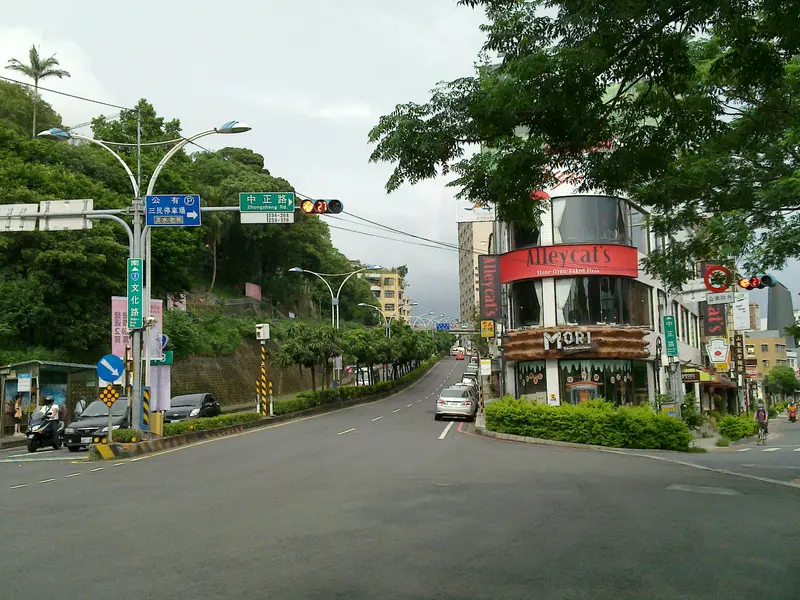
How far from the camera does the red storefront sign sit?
33219mm

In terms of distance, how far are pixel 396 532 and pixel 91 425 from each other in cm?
1667

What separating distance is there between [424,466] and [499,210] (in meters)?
6.80

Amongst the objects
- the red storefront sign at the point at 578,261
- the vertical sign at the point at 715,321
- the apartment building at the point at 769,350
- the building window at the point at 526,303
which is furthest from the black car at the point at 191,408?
the apartment building at the point at 769,350

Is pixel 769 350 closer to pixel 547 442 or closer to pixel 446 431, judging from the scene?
pixel 446 431

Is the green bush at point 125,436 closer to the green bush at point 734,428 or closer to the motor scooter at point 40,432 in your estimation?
the motor scooter at point 40,432

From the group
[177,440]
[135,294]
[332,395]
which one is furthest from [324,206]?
[332,395]

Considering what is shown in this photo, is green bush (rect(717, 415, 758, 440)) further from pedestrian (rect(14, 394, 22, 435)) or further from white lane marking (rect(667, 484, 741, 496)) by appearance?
pedestrian (rect(14, 394, 22, 435))

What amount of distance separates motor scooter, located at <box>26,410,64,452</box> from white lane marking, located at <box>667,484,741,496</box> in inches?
737

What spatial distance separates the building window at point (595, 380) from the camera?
109 feet

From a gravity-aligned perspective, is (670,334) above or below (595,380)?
above

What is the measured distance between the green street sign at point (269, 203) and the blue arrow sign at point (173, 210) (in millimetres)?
1599

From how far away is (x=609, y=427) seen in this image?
22.9 m

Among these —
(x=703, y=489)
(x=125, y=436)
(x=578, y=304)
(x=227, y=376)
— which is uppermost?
(x=578, y=304)

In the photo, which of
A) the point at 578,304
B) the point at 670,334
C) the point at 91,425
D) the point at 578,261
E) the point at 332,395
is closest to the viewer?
the point at 91,425
